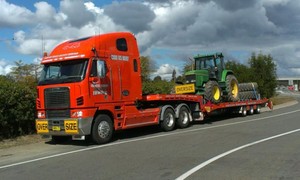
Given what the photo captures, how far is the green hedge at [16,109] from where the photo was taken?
14766 mm

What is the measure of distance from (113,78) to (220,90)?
9120mm

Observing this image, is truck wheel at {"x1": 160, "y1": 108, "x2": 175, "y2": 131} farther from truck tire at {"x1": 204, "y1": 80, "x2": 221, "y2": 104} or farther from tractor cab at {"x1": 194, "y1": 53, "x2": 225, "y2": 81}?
tractor cab at {"x1": 194, "y1": 53, "x2": 225, "y2": 81}

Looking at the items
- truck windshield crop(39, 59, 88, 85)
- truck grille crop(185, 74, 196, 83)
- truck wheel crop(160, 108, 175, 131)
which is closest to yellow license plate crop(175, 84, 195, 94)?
truck grille crop(185, 74, 196, 83)

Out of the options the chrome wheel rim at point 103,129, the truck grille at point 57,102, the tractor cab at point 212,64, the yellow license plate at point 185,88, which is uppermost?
the tractor cab at point 212,64

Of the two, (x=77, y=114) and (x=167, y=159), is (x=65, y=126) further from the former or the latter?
(x=167, y=159)

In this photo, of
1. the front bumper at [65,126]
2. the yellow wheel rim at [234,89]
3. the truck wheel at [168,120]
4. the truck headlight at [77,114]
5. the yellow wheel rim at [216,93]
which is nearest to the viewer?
the front bumper at [65,126]

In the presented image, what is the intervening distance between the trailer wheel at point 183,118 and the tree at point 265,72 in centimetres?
2707

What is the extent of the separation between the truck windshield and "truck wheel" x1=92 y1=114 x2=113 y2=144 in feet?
5.16

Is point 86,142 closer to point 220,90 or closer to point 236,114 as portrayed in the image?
point 220,90

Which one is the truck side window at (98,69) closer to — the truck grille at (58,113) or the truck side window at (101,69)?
the truck side window at (101,69)

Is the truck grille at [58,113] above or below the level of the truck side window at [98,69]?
below

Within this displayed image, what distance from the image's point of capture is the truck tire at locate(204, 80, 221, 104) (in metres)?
20.8

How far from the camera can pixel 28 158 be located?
1127cm

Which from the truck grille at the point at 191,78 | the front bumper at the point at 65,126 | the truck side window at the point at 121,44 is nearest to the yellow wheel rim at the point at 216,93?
the truck grille at the point at 191,78
